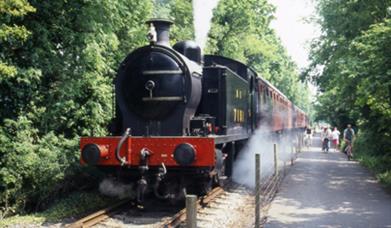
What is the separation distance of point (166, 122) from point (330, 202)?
386cm

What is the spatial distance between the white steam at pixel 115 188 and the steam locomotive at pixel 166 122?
0.56 m

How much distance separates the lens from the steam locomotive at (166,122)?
7.97 meters

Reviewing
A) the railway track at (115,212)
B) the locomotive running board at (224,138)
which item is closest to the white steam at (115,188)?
the railway track at (115,212)

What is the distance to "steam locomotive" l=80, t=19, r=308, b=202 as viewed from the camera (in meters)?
7.97

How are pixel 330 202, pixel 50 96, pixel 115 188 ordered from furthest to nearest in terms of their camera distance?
pixel 50 96 < pixel 330 202 < pixel 115 188

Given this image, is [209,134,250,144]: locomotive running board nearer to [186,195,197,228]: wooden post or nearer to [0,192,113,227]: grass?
[0,192,113,227]: grass

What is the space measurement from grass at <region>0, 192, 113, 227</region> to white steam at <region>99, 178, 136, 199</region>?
47cm

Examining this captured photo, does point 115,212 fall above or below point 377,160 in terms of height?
below

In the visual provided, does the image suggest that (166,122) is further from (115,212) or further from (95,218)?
(95,218)

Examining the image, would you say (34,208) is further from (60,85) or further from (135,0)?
(135,0)

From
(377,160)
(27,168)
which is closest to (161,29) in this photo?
(27,168)

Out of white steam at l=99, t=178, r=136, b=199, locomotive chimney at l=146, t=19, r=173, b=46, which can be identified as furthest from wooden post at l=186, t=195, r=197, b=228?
white steam at l=99, t=178, r=136, b=199

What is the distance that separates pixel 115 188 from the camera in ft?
31.2

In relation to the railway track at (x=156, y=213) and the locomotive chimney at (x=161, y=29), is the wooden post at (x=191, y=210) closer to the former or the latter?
the railway track at (x=156, y=213)
